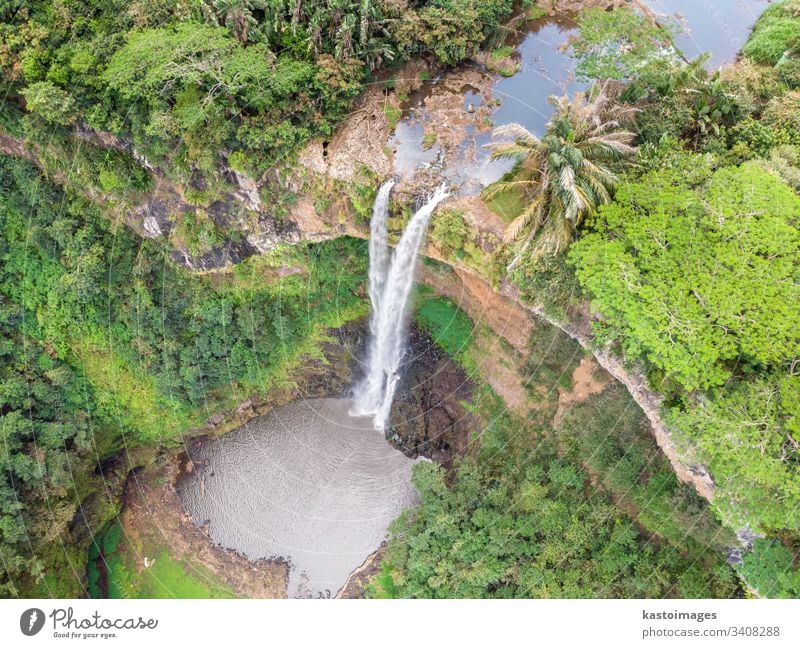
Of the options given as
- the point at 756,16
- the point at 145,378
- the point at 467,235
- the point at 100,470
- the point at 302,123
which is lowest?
the point at 100,470

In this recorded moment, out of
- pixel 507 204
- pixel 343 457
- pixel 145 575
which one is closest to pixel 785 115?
pixel 507 204

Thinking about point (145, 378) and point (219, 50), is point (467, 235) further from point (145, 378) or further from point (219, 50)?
point (145, 378)

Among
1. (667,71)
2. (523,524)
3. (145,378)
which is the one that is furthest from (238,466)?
(667,71)

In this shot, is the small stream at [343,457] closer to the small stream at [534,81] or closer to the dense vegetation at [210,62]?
the small stream at [534,81]

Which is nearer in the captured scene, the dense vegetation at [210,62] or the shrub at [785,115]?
the shrub at [785,115]
